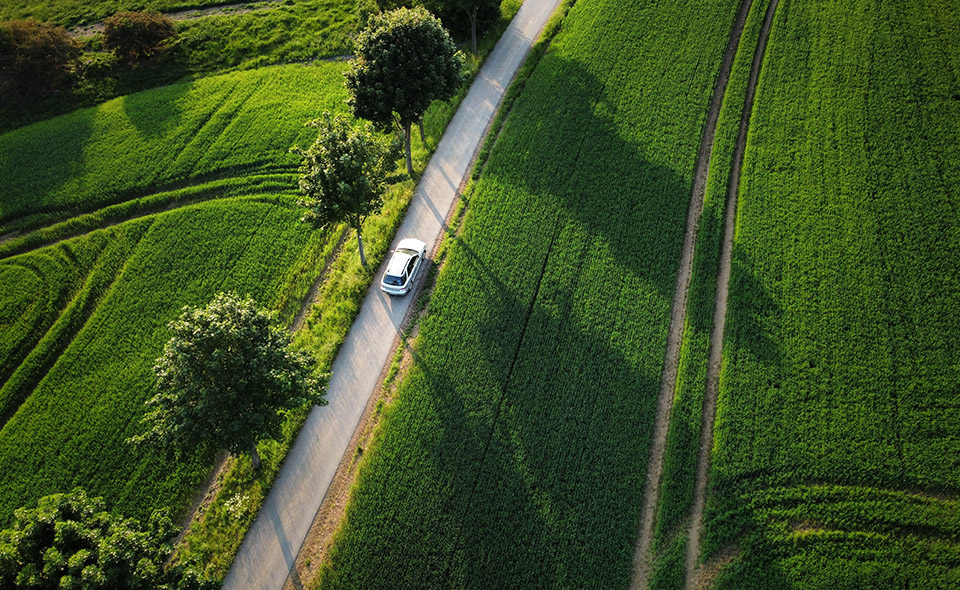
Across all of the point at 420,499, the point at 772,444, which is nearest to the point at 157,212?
the point at 420,499

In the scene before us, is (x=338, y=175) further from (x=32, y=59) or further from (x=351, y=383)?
(x=32, y=59)

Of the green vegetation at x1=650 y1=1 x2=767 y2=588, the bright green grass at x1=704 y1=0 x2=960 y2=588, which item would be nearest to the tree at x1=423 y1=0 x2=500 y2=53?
the green vegetation at x1=650 y1=1 x2=767 y2=588

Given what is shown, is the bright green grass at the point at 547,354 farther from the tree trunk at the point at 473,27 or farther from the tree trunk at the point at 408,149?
the tree trunk at the point at 473,27

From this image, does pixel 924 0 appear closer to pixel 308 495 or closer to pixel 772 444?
pixel 772 444

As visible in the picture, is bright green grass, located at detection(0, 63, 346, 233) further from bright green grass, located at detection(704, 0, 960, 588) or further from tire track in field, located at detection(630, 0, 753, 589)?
bright green grass, located at detection(704, 0, 960, 588)

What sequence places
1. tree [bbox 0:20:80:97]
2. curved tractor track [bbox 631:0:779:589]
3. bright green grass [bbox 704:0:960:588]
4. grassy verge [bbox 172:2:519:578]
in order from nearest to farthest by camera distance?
bright green grass [bbox 704:0:960:588]
curved tractor track [bbox 631:0:779:589]
grassy verge [bbox 172:2:519:578]
tree [bbox 0:20:80:97]

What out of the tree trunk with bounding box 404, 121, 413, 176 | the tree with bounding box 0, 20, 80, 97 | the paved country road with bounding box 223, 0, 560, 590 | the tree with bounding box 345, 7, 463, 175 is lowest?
the paved country road with bounding box 223, 0, 560, 590
